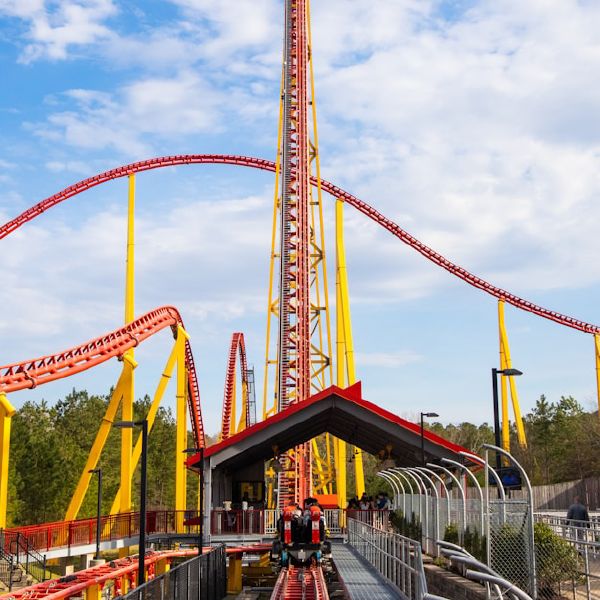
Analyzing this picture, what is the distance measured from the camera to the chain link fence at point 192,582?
458 inches

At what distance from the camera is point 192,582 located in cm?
1565

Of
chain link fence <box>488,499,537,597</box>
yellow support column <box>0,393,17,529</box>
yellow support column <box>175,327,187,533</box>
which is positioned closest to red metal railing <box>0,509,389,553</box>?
yellow support column <box>0,393,17,529</box>

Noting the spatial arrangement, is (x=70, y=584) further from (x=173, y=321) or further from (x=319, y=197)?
(x=319, y=197)

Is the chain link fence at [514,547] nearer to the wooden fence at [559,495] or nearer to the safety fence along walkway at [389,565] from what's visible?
the safety fence along walkway at [389,565]

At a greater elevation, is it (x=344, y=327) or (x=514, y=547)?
(x=344, y=327)

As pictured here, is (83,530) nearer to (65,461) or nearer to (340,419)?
(340,419)

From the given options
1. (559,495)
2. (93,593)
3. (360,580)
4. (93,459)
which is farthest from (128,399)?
(559,495)

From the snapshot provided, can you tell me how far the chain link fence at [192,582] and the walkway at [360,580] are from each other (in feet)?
9.37

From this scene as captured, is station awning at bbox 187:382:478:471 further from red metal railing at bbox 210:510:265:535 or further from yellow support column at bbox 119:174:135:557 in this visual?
yellow support column at bbox 119:174:135:557

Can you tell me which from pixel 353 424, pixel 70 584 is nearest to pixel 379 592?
pixel 70 584

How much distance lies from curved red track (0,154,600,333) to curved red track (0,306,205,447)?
301 inches

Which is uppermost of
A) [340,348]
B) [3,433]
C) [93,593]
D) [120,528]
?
[340,348]

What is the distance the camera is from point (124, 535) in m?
28.7

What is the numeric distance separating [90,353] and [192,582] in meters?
15.0
